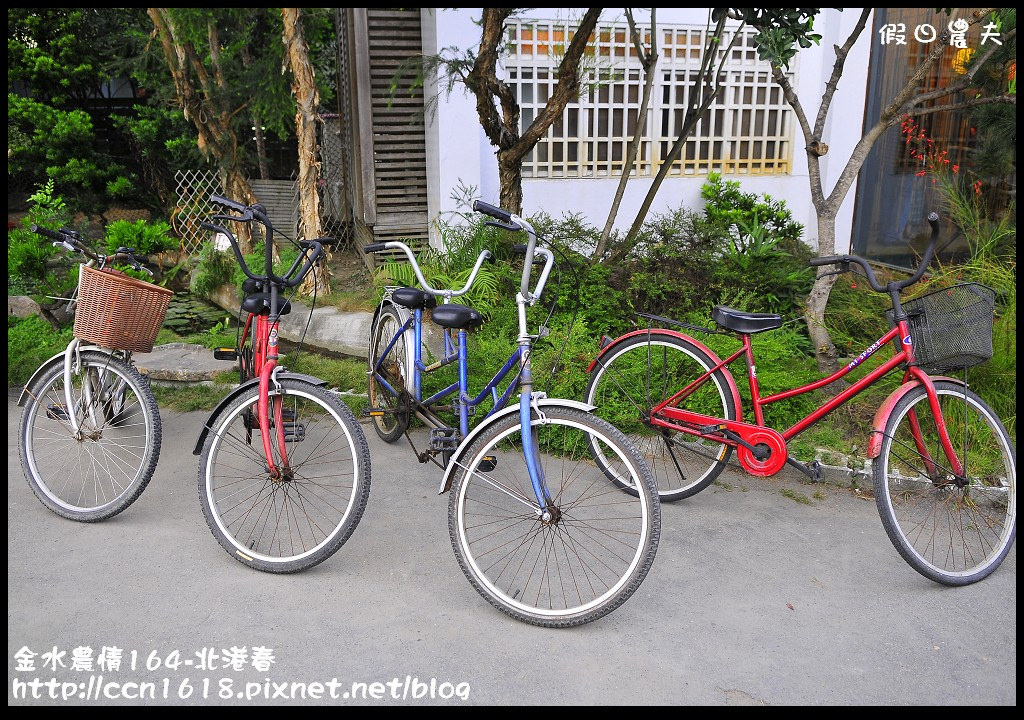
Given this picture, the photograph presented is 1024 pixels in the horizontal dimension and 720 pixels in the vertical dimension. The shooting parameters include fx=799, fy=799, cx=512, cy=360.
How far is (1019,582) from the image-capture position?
323 centimetres

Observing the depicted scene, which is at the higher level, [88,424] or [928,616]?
[88,424]

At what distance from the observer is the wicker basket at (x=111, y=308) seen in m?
3.73

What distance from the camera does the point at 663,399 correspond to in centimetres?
400

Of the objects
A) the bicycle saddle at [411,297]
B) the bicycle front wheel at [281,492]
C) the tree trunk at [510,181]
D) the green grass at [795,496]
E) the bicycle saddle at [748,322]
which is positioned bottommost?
the green grass at [795,496]

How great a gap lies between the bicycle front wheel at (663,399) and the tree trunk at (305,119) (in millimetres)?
2782

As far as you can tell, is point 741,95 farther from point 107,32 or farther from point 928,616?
point 107,32

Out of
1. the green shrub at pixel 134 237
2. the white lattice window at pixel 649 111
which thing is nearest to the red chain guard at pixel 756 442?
the green shrub at pixel 134 237

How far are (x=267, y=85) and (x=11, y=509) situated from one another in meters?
4.83

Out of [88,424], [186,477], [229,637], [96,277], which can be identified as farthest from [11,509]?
[229,637]

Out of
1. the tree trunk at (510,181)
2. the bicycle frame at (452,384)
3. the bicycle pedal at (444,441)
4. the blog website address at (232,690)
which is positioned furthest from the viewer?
the tree trunk at (510,181)

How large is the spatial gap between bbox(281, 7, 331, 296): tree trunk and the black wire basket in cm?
423

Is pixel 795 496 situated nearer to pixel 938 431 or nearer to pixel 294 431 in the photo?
pixel 938 431

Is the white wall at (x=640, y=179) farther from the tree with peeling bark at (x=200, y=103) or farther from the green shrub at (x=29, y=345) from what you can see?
the green shrub at (x=29, y=345)

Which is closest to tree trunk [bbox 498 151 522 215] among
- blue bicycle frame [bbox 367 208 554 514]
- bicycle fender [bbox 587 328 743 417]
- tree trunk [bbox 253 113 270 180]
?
blue bicycle frame [bbox 367 208 554 514]
